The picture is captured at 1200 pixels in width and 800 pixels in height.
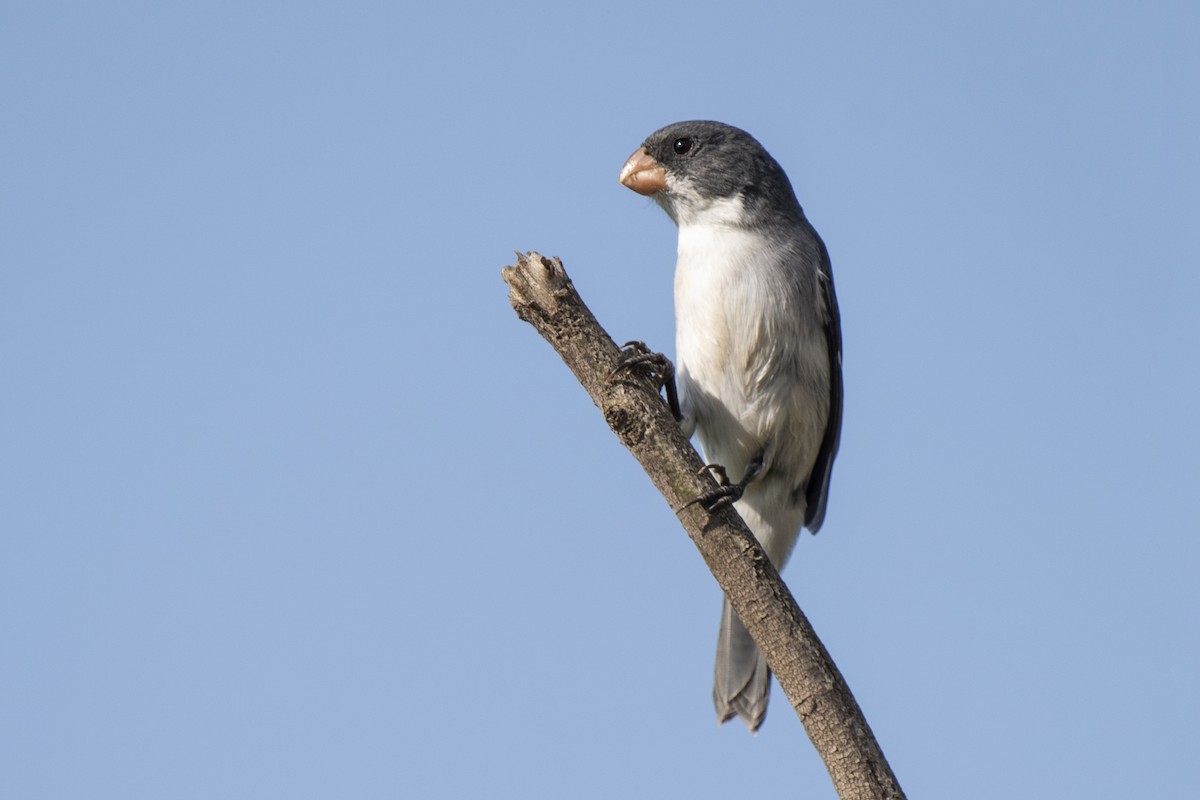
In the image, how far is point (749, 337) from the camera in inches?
182

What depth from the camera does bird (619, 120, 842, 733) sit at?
15.3 feet

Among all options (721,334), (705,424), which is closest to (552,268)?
(721,334)

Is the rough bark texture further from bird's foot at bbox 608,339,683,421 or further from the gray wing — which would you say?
the gray wing

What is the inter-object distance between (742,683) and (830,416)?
120cm

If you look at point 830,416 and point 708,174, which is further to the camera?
point 830,416

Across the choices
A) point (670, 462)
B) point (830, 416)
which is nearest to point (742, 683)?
point (830, 416)

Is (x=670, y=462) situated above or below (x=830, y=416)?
below

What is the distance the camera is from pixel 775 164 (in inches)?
205

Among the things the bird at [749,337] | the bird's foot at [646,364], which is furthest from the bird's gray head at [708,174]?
the bird's foot at [646,364]

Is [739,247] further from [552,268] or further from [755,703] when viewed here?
[755,703]

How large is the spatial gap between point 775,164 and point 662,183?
51cm

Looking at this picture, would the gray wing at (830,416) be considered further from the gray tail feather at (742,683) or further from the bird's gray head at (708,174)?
the gray tail feather at (742,683)

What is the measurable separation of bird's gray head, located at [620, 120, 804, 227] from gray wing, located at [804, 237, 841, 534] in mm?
324

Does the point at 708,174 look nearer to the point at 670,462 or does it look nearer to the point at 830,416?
the point at 830,416
